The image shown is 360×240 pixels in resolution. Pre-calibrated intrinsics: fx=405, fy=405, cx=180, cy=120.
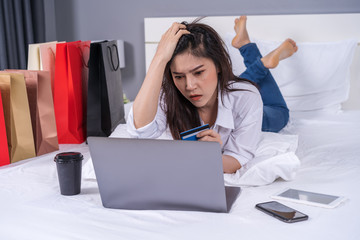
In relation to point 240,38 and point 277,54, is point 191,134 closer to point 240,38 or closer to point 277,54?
point 277,54

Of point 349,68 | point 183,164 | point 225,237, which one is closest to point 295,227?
point 225,237

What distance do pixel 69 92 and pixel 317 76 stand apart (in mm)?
1529

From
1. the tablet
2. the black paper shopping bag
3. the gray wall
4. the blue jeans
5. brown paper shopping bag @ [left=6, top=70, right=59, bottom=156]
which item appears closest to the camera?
the tablet

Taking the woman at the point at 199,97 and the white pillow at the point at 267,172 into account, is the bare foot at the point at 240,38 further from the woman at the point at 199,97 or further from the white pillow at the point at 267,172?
the white pillow at the point at 267,172

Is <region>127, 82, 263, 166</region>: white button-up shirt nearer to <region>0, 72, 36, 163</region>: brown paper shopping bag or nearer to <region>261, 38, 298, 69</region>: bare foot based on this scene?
<region>0, 72, 36, 163</region>: brown paper shopping bag

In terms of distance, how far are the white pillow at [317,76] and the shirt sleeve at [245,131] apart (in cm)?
107

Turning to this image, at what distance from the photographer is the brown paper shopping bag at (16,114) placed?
1.40 meters

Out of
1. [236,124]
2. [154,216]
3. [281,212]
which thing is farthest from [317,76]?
[154,216]

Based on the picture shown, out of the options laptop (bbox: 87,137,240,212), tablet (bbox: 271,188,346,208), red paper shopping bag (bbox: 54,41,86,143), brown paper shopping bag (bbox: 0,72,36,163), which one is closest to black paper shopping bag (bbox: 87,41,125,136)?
red paper shopping bag (bbox: 54,41,86,143)

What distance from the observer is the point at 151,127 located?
55.2 inches

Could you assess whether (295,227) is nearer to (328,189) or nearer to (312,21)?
(328,189)

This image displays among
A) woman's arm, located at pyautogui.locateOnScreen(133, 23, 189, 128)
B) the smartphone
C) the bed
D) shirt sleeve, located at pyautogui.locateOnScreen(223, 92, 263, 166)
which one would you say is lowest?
the bed

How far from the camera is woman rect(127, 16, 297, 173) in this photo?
1329mm

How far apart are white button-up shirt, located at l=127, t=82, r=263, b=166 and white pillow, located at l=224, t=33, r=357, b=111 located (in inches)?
41.6
